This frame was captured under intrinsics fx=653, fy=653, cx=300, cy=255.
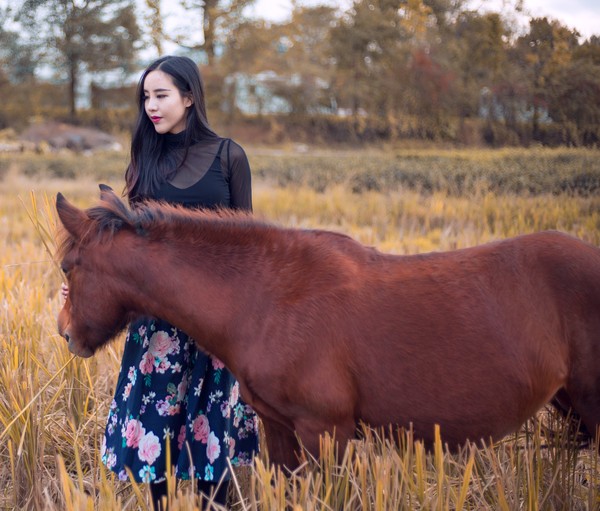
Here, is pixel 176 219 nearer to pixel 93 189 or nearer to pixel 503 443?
pixel 503 443

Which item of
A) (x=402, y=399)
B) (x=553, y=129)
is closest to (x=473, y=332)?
(x=402, y=399)

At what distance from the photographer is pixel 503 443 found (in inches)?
99.8

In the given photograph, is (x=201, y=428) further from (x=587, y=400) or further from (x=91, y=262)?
(x=587, y=400)

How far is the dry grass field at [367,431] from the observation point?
6.02 feet

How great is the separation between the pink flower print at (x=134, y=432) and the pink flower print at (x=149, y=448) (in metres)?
0.02

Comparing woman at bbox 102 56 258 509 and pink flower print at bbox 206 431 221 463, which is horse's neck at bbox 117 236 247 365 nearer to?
woman at bbox 102 56 258 509

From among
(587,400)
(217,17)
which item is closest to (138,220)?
(587,400)

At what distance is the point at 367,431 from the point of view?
192 cm

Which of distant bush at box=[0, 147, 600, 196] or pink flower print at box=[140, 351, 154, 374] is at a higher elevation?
distant bush at box=[0, 147, 600, 196]

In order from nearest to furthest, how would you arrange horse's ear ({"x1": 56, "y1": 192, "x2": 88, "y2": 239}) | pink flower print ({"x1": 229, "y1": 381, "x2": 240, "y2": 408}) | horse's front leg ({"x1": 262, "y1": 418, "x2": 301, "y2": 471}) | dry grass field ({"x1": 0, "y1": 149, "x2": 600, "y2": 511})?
1. dry grass field ({"x1": 0, "y1": 149, "x2": 600, "y2": 511})
2. horse's ear ({"x1": 56, "y1": 192, "x2": 88, "y2": 239})
3. horse's front leg ({"x1": 262, "y1": 418, "x2": 301, "y2": 471})
4. pink flower print ({"x1": 229, "y1": 381, "x2": 240, "y2": 408})

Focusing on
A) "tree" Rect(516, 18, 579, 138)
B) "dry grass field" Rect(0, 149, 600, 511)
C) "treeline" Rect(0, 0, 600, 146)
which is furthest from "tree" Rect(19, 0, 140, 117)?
"tree" Rect(516, 18, 579, 138)

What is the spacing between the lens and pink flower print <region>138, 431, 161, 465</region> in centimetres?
219

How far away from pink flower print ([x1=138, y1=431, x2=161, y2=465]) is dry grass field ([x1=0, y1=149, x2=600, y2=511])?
0.12 m

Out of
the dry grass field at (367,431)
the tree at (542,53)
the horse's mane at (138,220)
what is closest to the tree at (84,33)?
the dry grass field at (367,431)
